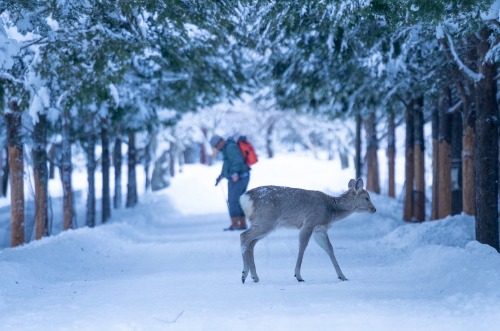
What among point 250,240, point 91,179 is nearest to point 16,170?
point 91,179

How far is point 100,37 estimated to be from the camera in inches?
388

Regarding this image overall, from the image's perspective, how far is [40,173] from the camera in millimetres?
14898

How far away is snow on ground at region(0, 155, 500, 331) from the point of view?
5168 millimetres

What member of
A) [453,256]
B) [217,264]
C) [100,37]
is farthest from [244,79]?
[453,256]

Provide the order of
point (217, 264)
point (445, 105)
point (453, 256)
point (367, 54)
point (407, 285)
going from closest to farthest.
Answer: point (407, 285) → point (453, 256) → point (217, 264) → point (367, 54) → point (445, 105)

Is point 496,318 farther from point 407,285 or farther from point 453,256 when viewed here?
point 453,256

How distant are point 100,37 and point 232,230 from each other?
6679mm

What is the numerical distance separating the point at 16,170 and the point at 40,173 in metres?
1.50

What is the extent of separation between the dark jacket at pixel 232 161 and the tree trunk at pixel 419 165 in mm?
5714

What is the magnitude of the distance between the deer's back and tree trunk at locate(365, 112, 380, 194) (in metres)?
20.2

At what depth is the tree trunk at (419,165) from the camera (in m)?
16.9

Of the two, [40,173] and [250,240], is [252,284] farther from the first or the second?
[40,173]

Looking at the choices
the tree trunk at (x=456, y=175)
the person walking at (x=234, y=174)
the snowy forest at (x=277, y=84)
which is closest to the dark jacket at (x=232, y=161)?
the person walking at (x=234, y=174)

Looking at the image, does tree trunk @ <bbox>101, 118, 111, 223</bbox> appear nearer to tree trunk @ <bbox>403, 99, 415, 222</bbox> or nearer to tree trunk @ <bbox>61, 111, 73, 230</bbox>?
tree trunk @ <bbox>61, 111, 73, 230</bbox>
